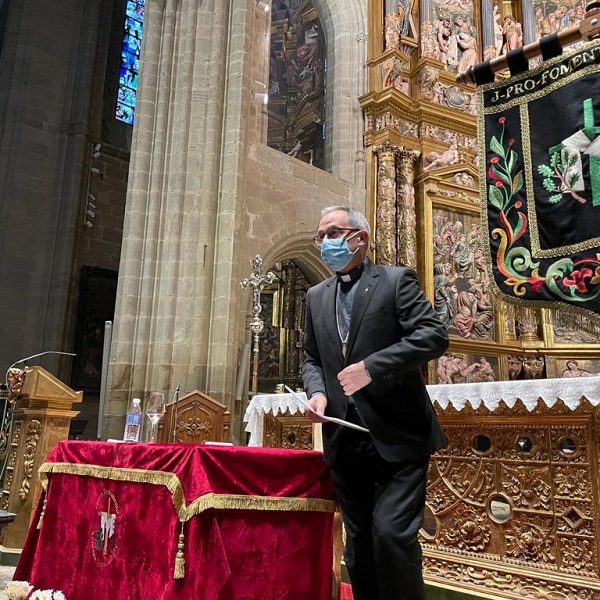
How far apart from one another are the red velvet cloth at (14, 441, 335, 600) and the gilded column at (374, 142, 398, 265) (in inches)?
332

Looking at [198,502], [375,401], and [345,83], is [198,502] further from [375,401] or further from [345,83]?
[345,83]

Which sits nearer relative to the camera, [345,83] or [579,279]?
[579,279]

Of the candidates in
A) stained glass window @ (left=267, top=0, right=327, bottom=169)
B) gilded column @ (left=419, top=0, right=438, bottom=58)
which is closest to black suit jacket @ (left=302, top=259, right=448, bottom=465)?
gilded column @ (left=419, top=0, right=438, bottom=58)

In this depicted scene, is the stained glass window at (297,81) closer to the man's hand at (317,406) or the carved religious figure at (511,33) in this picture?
the carved religious figure at (511,33)

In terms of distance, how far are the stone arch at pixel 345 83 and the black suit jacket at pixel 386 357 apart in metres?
9.73

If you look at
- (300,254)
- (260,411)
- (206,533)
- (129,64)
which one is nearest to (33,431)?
(260,411)

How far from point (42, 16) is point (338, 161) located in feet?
24.5

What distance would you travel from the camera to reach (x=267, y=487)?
2416 millimetres

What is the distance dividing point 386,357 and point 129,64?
1533 cm

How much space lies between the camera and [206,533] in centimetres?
226

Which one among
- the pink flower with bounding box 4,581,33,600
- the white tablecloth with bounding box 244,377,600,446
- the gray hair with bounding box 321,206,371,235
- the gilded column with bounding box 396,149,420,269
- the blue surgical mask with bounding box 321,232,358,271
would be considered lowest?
the pink flower with bounding box 4,581,33,600

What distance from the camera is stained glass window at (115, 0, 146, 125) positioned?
15.0 metres

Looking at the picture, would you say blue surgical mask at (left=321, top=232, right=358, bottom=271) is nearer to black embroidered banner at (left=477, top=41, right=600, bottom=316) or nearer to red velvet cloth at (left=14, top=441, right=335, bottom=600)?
red velvet cloth at (left=14, top=441, right=335, bottom=600)

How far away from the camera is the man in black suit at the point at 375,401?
6.17 ft
